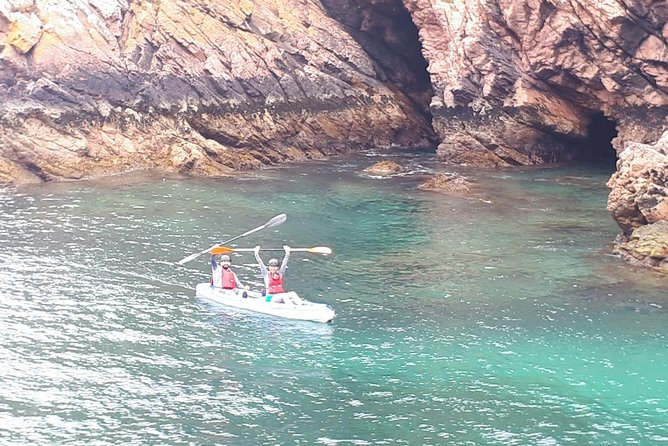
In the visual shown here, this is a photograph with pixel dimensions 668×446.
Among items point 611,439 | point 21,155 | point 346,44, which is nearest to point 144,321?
point 611,439

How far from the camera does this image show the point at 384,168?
52531mm

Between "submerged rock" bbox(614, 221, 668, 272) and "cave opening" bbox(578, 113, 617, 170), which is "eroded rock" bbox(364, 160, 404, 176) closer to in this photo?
"cave opening" bbox(578, 113, 617, 170)

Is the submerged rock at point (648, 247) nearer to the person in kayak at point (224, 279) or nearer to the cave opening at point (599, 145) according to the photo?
the person in kayak at point (224, 279)

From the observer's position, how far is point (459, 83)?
53250 mm

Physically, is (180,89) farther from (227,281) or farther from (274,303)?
(274,303)

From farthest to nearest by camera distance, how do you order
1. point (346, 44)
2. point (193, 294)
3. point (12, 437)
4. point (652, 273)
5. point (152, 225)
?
point (346, 44)
point (152, 225)
point (652, 273)
point (193, 294)
point (12, 437)

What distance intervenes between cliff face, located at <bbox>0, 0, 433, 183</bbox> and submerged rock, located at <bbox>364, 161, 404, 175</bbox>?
614 centimetres

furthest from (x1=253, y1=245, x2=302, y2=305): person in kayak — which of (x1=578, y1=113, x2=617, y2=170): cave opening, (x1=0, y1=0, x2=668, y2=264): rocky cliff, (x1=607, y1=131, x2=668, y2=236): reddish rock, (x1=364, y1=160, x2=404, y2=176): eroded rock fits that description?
(x1=578, y1=113, x2=617, y2=170): cave opening

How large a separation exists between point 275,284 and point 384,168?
24.5 m

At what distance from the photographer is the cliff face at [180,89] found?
4966 centimetres

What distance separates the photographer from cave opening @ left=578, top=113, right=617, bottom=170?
54.8m

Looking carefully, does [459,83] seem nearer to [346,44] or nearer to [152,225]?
[346,44]

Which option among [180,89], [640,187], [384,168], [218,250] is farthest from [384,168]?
[218,250]

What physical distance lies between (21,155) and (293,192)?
14541mm
